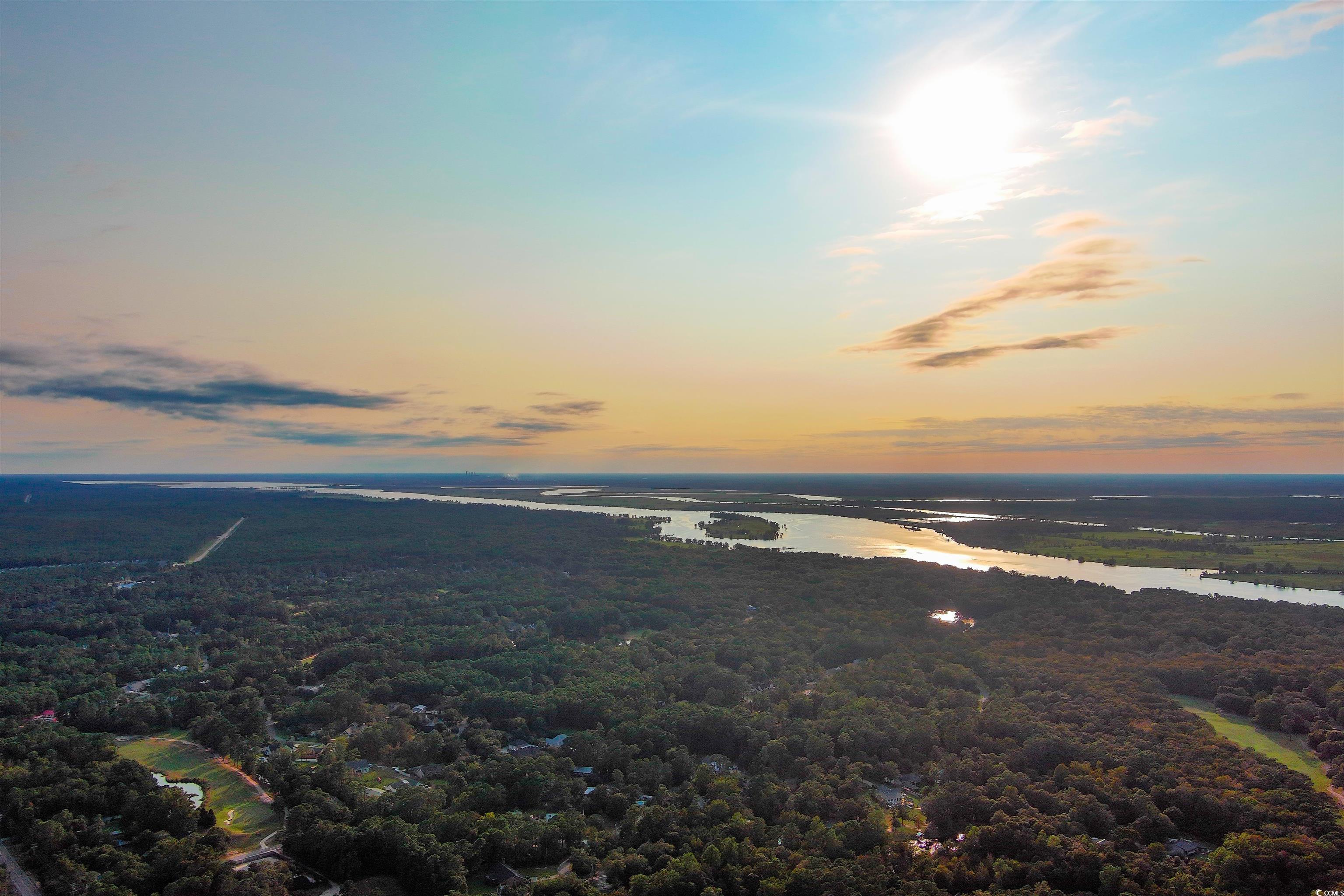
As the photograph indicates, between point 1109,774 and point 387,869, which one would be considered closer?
point 387,869

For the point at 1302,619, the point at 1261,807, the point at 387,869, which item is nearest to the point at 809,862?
the point at 387,869

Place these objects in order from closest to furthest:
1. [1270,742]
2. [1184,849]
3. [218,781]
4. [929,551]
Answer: [1184,849], [218,781], [1270,742], [929,551]

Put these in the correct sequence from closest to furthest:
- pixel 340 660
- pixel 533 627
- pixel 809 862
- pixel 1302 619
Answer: pixel 809 862, pixel 340 660, pixel 1302 619, pixel 533 627

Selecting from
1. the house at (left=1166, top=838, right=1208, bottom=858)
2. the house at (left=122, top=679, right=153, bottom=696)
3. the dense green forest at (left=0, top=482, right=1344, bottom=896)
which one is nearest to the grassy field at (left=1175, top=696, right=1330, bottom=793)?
the dense green forest at (left=0, top=482, right=1344, bottom=896)

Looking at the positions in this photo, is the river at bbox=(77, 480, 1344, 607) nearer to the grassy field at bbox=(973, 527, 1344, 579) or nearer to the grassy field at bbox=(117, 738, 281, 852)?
the grassy field at bbox=(973, 527, 1344, 579)

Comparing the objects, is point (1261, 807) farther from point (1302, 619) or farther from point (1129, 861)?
point (1302, 619)

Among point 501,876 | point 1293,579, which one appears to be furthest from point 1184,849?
point 1293,579

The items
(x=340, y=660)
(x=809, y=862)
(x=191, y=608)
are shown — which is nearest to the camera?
(x=809, y=862)

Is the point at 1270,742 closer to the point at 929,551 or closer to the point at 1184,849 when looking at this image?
the point at 1184,849
